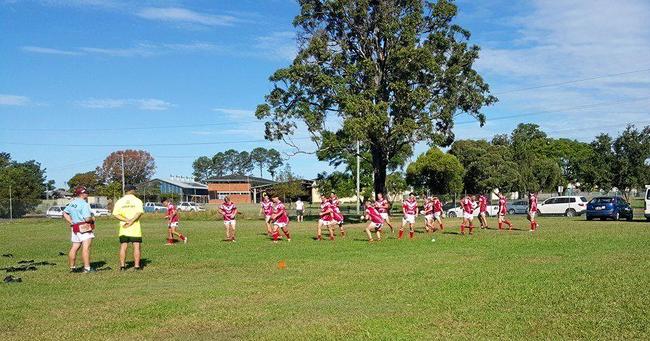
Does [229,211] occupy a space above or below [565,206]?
above

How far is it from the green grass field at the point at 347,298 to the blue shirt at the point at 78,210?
1244mm

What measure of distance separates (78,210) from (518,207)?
4330cm

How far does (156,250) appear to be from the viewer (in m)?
19.9

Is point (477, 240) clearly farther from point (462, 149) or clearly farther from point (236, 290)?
point (462, 149)

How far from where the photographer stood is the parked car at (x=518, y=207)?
168 feet

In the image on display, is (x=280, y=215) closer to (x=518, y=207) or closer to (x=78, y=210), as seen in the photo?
(x=78, y=210)

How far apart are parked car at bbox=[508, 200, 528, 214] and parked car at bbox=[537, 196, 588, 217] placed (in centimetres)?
398

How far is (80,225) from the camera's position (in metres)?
13.7

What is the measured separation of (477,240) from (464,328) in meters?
14.6

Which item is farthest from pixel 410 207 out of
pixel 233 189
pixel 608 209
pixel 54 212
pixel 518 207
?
pixel 233 189

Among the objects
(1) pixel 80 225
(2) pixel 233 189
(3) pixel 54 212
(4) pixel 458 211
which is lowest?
(4) pixel 458 211

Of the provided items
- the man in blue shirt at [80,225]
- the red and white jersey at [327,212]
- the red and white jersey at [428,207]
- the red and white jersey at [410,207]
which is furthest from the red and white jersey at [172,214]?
the red and white jersey at [428,207]

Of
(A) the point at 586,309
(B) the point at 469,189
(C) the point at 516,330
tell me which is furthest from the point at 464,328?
(B) the point at 469,189

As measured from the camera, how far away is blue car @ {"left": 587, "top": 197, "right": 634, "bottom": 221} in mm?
37406
